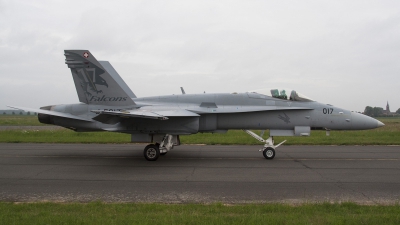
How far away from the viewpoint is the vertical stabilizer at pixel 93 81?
11.8 m

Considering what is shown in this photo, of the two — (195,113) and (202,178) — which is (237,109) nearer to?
(195,113)

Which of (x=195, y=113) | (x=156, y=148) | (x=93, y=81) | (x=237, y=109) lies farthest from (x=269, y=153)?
(x=93, y=81)

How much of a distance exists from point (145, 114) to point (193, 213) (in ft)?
18.3

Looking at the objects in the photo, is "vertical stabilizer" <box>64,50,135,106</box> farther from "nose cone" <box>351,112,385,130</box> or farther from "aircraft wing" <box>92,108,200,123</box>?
"nose cone" <box>351,112,385,130</box>

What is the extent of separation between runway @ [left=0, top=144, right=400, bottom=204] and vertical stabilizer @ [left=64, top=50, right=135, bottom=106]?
2.14 m

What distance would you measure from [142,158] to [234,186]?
5.52m

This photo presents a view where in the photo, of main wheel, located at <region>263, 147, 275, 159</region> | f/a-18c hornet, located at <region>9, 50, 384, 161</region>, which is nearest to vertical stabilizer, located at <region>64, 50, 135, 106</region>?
f/a-18c hornet, located at <region>9, 50, 384, 161</region>

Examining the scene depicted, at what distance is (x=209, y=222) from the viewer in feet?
15.2

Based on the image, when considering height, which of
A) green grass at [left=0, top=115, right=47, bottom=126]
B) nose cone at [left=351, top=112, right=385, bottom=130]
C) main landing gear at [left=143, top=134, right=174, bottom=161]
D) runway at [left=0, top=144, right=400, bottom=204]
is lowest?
green grass at [left=0, top=115, right=47, bottom=126]

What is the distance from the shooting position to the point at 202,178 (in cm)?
839

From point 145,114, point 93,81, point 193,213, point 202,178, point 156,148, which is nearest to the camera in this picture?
point 193,213

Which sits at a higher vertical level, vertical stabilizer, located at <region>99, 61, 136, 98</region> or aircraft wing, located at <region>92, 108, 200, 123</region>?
vertical stabilizer, located at <region>99, 61, 136, 98</region>

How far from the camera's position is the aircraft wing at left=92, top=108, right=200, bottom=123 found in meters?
10.1

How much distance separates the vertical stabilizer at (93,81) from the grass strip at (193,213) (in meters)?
6.69
